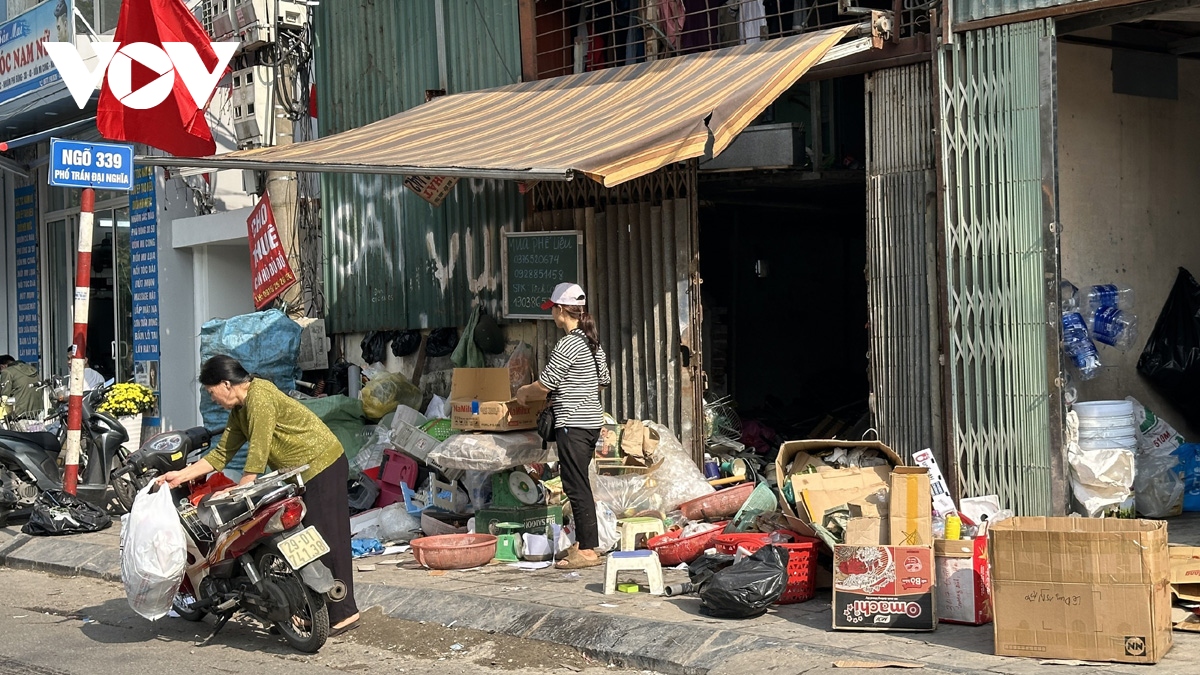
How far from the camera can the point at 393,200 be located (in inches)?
475

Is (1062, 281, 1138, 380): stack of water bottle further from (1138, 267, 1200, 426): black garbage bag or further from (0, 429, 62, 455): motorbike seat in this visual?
(0, 429, 62, 455): motorbike seat

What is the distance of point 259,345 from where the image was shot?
12.6 m

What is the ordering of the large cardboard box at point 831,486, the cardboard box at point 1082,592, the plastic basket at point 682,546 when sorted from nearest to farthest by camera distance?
the cardboard box at point 1082,592 < the large cardboard box at point 831,486 < the plastic basket at point 682,546

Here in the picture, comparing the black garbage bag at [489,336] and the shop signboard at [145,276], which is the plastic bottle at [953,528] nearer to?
the black garbage bag at [489,336]

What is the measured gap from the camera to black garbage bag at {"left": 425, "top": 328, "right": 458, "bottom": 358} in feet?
37.8

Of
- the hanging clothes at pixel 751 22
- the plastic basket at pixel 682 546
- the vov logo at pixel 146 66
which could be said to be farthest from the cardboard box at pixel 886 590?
the vov logo at pixel 146 66

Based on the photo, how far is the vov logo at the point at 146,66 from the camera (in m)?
10.7

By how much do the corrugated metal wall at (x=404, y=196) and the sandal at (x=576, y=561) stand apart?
337 cm

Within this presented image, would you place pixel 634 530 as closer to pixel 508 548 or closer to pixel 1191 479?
pixel 508 548

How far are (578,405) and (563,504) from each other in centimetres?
136

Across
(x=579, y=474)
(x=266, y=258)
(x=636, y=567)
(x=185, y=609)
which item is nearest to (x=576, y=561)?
(x=579, y=474)

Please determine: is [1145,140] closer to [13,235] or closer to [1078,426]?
[1078,426]

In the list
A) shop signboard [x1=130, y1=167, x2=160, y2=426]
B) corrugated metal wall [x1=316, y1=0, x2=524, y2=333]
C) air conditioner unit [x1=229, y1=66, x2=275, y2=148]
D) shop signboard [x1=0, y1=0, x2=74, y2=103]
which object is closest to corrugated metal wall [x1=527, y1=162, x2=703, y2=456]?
corrugated metal wall [x1=316, y1=0, x2=524, y2=333]

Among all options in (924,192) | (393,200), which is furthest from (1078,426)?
(393,200)
